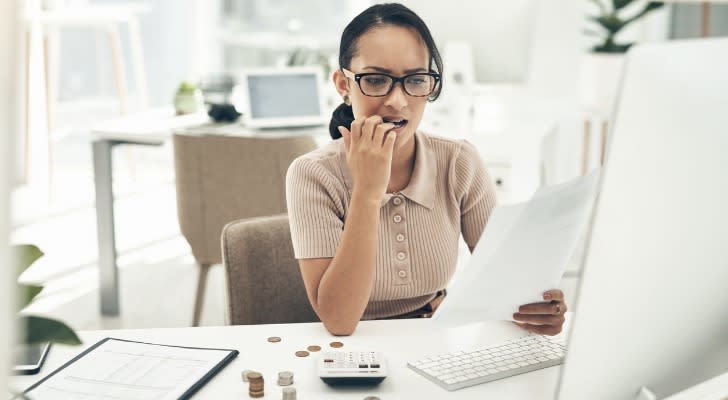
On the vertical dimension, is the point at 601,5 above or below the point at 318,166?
above

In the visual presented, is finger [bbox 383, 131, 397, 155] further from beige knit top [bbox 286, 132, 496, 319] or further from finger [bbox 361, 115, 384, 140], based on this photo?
beige knit top [bbox 286, 132, 496, 319]

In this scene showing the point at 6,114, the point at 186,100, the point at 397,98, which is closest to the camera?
the point at 6,114

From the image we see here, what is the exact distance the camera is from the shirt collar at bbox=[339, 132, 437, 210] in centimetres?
135

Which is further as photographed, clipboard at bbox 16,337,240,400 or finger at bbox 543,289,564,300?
finger at bbox 543,289,564,300

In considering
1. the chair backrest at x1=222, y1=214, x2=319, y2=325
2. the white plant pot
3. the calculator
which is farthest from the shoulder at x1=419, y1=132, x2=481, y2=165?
the white plant pot

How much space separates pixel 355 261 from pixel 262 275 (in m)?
0.29

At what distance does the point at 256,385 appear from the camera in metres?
0.95

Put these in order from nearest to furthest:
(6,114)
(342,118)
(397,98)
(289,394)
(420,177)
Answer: (6,114), (289,394), (397,98), (420,177), (342,118)

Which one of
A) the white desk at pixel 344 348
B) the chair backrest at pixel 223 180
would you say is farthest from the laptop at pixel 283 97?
the white desk at pixel 344 348

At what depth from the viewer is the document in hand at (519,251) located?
2.95 ft

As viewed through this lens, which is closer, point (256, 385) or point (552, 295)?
point (256, 385)

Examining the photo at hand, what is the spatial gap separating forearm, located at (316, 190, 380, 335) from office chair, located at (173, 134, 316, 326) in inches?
46.5

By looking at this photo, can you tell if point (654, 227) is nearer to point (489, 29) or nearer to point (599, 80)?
point (599, 80)

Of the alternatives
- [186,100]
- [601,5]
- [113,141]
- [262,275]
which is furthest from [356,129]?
[601,5]
